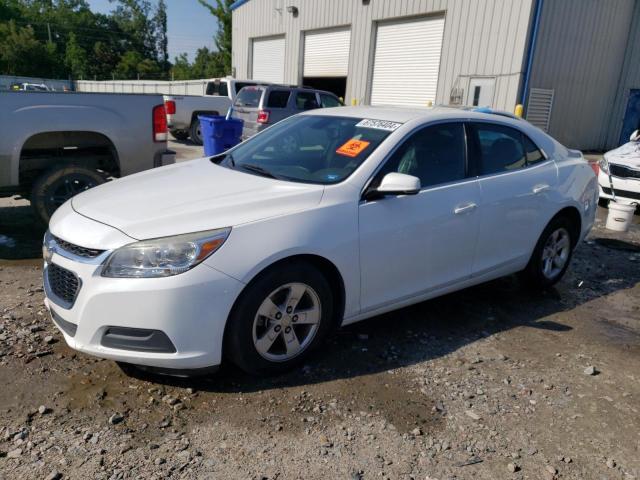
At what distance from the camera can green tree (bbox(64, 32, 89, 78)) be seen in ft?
235

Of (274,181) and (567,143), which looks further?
(567,143)

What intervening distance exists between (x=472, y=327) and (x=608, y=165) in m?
6.28

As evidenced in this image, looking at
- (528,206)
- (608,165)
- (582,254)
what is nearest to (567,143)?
Answer: (608,165)

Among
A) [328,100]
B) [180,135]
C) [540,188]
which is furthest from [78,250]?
[180,135]

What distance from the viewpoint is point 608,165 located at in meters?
8.97

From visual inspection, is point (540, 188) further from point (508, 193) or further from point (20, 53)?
point (20, 53)

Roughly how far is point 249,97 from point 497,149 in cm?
1036

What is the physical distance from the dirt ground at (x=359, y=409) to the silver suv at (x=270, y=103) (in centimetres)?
953

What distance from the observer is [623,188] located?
28.7ft

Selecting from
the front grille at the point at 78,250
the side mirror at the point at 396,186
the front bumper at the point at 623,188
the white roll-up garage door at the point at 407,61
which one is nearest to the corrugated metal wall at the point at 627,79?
the white roll-up garage door at the point at 407,61

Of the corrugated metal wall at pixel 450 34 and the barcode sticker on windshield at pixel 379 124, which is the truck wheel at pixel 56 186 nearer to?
the barcode sticker on windshield at pixel 379 124

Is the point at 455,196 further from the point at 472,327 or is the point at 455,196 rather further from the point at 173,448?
the point at 173,448

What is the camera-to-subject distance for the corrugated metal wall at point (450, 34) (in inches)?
561

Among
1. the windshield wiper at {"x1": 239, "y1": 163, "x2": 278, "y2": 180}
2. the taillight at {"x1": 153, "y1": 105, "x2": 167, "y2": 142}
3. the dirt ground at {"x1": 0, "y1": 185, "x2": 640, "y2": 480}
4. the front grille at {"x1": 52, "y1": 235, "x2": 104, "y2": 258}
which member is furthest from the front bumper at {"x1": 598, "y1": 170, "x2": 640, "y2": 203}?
the front grille at {"x1": 52, "y1": 235, "x2": 104, "y2": 258}
